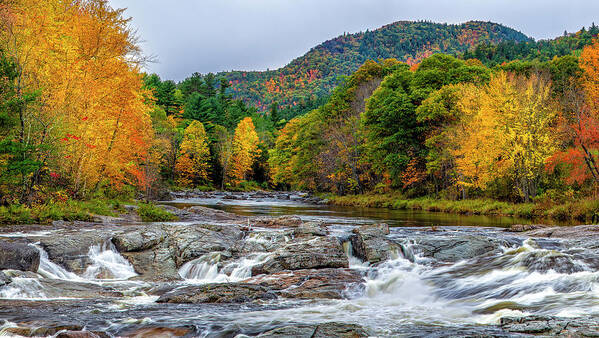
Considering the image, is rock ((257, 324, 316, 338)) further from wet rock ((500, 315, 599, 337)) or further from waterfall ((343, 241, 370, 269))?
waterfall ((343, 241, 370, 269))

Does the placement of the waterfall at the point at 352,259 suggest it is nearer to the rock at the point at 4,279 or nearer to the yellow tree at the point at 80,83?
the rock at the point at 4,279

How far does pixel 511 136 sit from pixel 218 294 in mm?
23361

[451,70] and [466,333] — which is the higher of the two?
[451,70]

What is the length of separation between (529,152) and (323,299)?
22059 millimetres

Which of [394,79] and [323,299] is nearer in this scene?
[323,299]

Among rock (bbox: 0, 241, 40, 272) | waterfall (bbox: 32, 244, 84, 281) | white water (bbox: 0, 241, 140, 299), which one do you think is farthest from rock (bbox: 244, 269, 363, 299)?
rock (bbox: 0, 241, 40, 272)

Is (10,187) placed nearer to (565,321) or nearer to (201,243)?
(201,243)

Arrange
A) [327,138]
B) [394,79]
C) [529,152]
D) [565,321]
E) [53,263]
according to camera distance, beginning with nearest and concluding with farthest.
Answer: [565,321]
[53,263]
[529,152]
[394,79]
[327,138]

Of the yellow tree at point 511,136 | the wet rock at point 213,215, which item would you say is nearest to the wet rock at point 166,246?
the wet rock at point 213,215

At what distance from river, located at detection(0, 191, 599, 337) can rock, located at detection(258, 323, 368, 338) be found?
0.25m

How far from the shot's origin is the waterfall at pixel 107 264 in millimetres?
11688

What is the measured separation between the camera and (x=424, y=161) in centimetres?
3831

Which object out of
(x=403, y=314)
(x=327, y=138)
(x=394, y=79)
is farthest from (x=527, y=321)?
(x=327, y=138)

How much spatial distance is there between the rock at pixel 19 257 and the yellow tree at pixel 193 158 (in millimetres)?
52703
